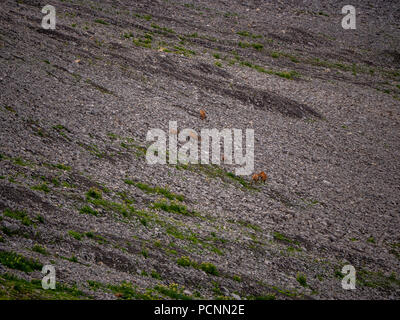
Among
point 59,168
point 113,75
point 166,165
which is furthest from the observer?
point 113,75

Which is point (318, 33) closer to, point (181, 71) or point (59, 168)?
point (181, 71)

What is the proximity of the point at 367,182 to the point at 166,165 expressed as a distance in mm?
13387

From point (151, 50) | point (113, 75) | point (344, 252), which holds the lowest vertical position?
point (344, 252)

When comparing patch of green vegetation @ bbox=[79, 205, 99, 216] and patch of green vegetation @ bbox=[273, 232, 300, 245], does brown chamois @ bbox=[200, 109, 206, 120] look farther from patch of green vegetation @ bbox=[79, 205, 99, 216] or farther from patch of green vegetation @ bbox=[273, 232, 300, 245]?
patch of green vegetation @ bbox=[79, 205, 99, 216]

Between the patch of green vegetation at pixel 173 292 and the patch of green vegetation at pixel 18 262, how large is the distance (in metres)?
4.13

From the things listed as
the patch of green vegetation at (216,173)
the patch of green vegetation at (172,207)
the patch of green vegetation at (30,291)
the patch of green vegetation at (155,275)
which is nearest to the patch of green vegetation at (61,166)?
the patch of green vegetation at (172,207)

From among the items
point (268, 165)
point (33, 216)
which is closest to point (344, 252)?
point (268, 165)

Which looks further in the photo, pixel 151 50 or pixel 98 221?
pixel 151 50

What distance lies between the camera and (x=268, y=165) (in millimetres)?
26594

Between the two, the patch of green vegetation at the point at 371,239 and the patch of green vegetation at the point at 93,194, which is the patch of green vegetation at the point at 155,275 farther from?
the patch of green vegetation at the point at 371,239

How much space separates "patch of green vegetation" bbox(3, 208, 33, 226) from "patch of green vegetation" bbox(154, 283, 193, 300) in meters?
5.52

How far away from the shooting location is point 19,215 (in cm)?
1581

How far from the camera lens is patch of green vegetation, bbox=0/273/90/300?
1134 cm

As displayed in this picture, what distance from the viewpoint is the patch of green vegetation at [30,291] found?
446 inches
